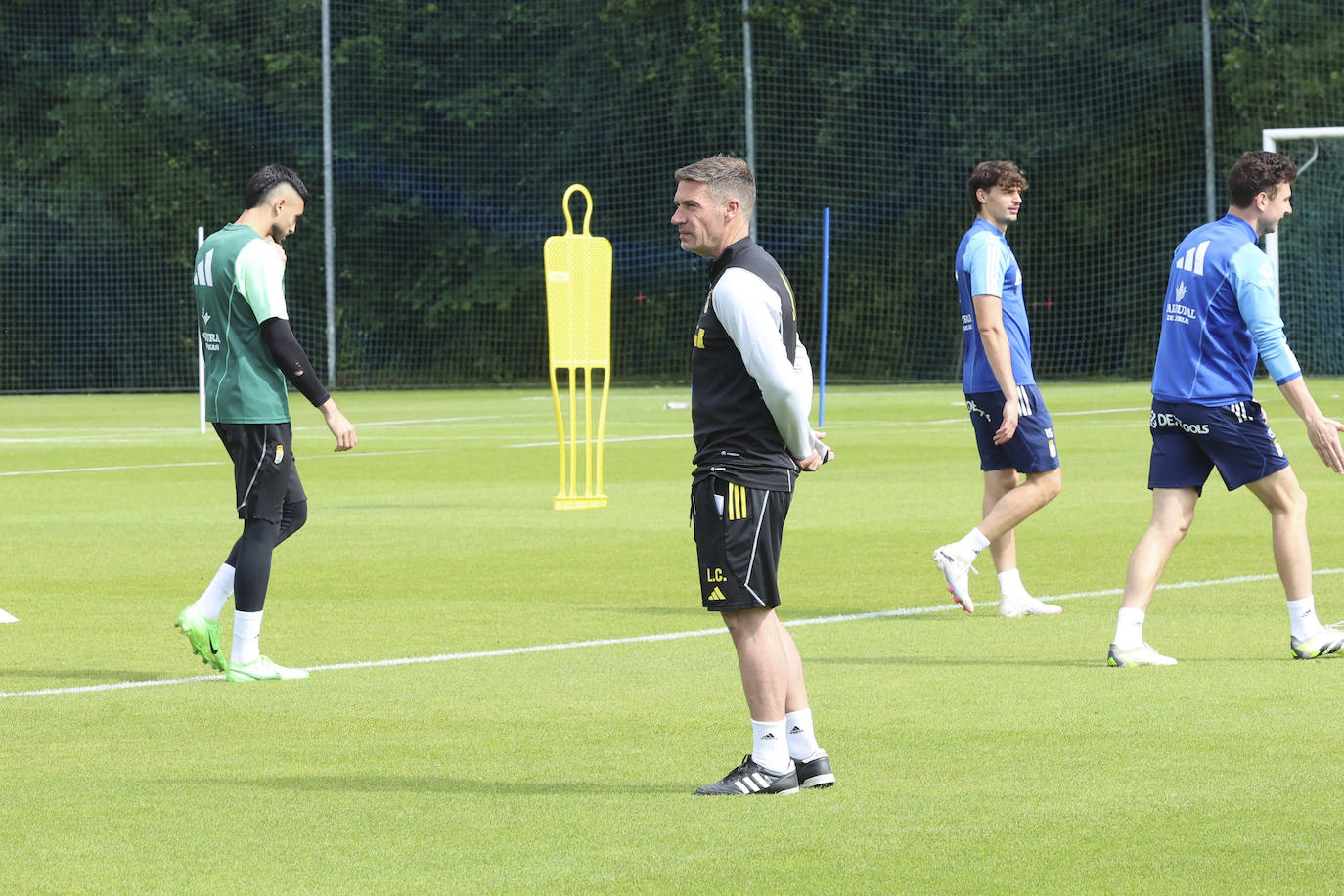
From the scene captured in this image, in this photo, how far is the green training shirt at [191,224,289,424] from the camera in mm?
8570

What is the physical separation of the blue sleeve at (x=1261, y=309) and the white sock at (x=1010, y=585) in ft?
7.21

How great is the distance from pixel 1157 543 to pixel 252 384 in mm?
3622

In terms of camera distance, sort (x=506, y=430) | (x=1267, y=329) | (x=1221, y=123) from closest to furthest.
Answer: (x=1267, y=329) → (x=506, y=430) → (x=1221, y=123)

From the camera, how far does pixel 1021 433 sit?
33.9 ft

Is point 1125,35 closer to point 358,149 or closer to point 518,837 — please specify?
point 358,149

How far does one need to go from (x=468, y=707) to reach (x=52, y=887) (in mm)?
2638

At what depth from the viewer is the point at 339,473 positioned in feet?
66.7

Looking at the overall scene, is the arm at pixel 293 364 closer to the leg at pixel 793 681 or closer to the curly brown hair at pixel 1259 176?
the leg at pixel 793 681

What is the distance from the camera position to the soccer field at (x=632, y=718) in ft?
17.7

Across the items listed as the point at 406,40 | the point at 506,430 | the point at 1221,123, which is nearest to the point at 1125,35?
the point at 1221,123

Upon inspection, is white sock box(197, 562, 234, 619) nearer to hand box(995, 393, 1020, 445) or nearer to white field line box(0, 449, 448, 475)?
hand box(995, 393, 1020, 445)

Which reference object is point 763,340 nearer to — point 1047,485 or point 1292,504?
point 1292,504

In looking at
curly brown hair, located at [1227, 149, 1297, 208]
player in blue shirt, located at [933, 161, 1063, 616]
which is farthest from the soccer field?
curly brown hair, located at [1227, 149, 1297, 208]

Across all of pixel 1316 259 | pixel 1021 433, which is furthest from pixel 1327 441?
→ pixel 1316 259
